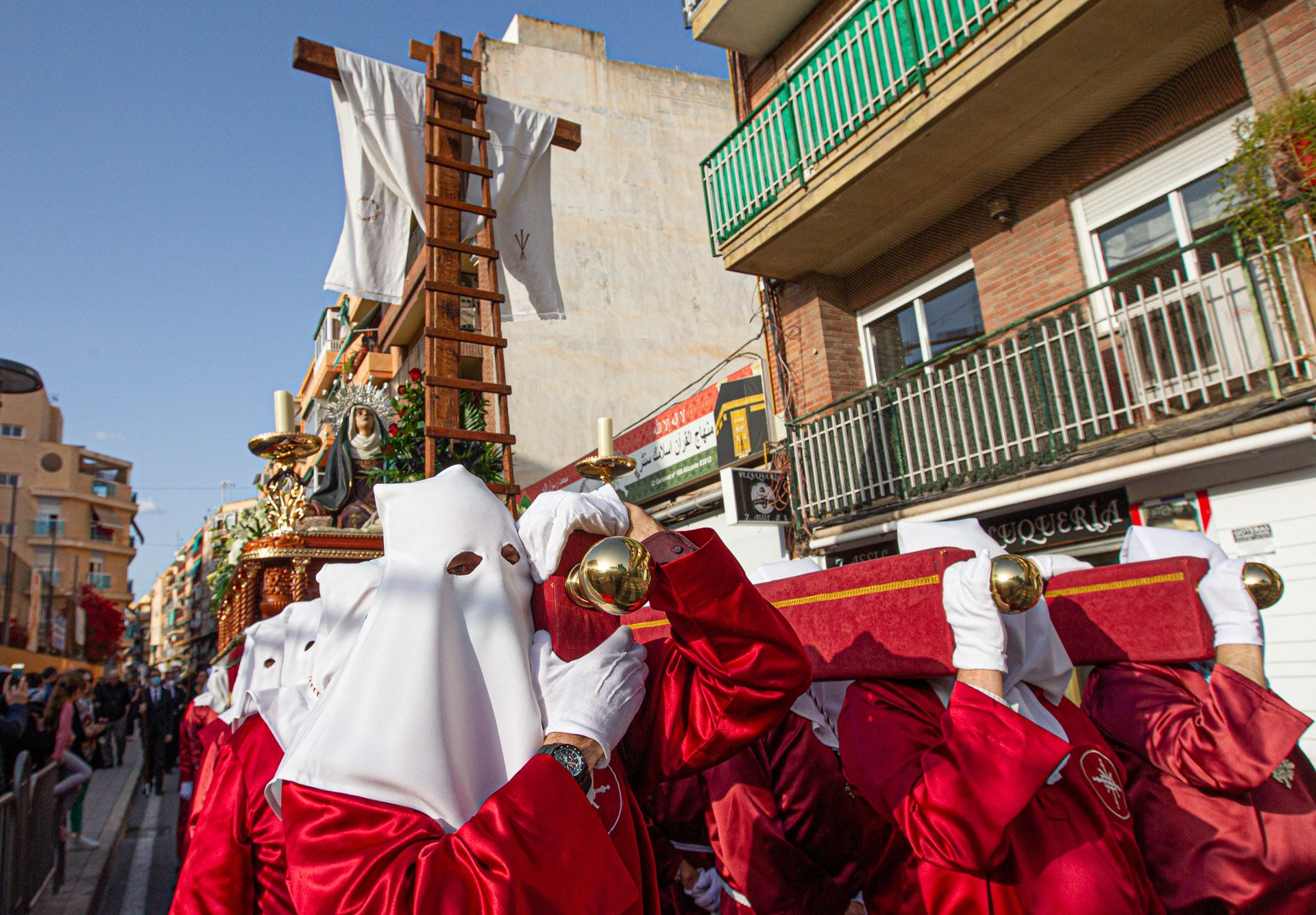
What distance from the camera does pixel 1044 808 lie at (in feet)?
7.63

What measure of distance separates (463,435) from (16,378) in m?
3.81

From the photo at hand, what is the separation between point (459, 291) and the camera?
545 cm

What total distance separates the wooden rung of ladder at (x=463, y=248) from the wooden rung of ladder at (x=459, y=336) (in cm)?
58

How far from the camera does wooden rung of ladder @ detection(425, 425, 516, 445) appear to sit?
495cm

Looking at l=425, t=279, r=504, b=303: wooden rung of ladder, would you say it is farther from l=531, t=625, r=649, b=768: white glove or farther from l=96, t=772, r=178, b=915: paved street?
l=96, t=772, r=178, b=915: paved street

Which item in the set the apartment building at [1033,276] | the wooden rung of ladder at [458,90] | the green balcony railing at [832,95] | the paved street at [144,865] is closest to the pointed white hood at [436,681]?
the wooden rung of ladder at [458,90]

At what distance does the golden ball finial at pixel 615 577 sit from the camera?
1.38m

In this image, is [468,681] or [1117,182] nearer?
[468,681]

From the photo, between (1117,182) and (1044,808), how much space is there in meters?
6.94

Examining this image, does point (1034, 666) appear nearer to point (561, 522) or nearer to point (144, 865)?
point (561, 522)

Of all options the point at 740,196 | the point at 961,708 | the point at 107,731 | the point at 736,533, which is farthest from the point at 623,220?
the point at 961,708

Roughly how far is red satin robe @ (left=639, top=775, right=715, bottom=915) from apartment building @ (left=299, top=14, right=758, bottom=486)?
1212 cm

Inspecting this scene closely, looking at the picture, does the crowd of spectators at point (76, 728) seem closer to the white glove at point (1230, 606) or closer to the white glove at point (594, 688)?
the white glove at point (594, 688)

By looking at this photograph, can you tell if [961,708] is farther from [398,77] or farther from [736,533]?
[736,533]
